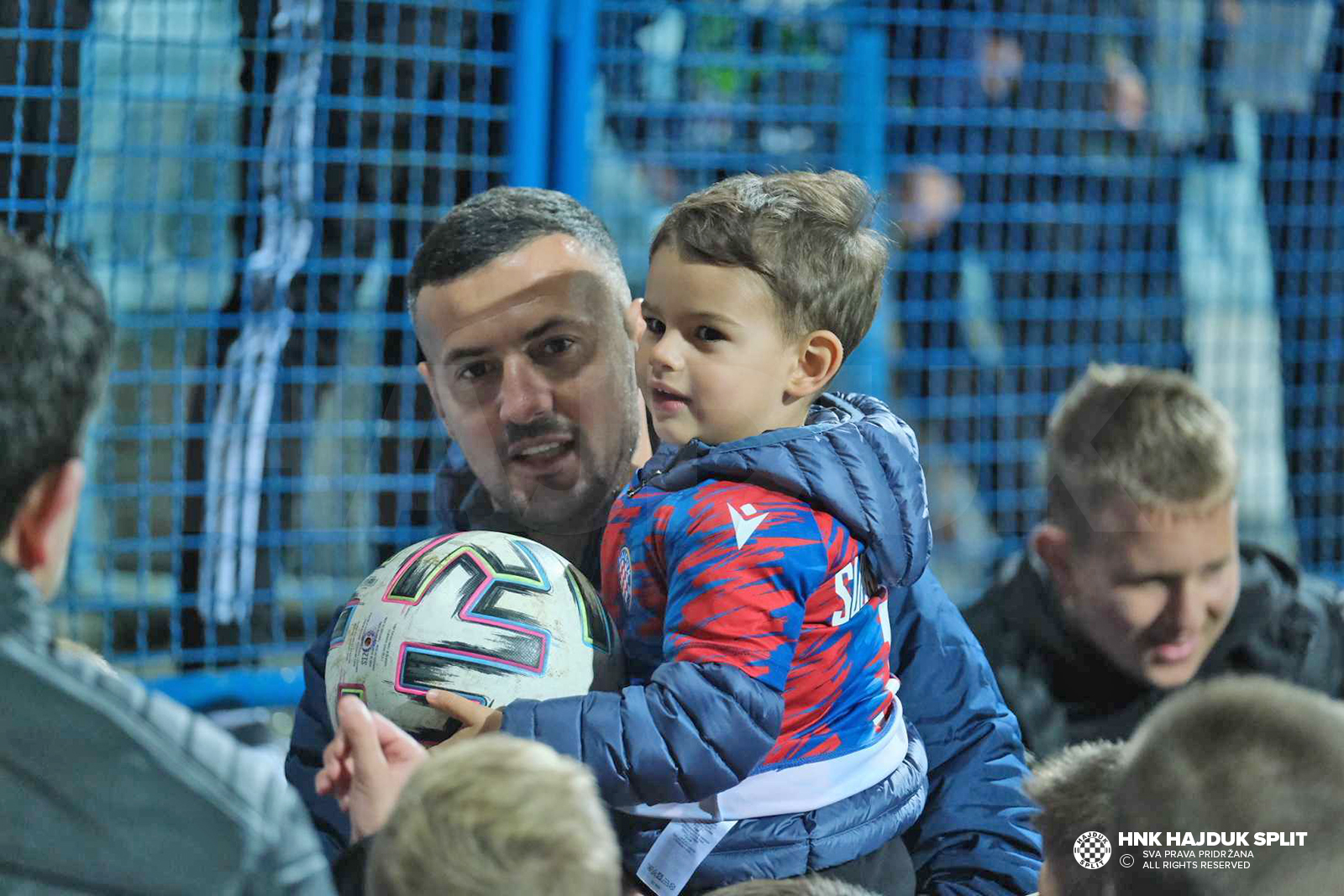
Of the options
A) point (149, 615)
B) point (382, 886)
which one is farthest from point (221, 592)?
point (382, 886)

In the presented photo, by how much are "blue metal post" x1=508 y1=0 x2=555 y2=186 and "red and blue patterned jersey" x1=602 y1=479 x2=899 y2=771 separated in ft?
6.54

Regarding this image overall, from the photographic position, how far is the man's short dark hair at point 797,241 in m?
1.78

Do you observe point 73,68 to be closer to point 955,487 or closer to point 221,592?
point 221,592

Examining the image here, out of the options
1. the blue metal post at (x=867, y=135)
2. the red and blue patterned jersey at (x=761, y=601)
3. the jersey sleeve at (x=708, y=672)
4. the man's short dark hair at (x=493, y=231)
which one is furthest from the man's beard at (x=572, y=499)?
the blue metal post at (x=867, y=135)

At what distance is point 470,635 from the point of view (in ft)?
5.57

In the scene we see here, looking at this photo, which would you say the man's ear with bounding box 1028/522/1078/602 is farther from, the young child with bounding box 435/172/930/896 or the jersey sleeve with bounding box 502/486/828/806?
the jersey sleeve with bounding box 502/486/828/806

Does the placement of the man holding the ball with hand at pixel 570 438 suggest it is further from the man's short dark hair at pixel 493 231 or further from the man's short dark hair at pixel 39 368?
the man's short dark hair at pixel 39 368

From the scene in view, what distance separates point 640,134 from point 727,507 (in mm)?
2575

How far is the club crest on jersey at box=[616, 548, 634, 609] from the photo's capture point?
1.76 metres

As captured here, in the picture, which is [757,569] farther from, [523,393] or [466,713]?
[523,393]

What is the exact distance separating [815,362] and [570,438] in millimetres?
516

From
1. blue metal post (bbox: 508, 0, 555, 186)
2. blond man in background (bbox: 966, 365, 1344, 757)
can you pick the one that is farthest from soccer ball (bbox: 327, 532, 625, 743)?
blue metal post (bbox: 508, 0, 555, 186)

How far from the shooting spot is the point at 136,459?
4152mm

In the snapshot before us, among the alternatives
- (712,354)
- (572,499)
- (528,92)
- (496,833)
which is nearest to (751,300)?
(712,354)
